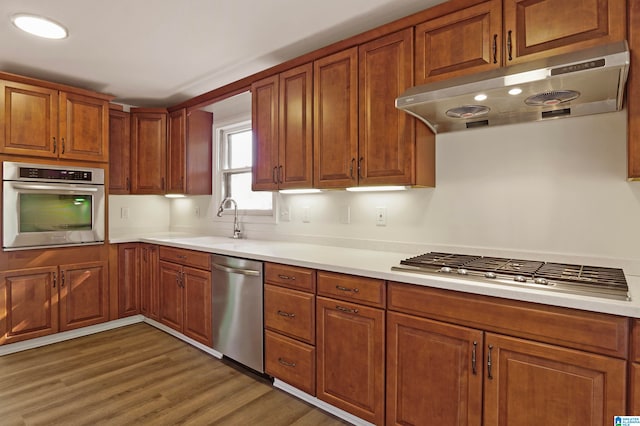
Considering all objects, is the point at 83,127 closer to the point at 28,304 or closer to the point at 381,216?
the point at 28,304

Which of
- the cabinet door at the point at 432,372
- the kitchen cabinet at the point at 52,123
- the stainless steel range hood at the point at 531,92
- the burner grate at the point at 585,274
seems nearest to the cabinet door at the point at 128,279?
the kitchen cabinet at the point at 52,123

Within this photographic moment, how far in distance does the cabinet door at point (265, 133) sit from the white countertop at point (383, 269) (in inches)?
22.3

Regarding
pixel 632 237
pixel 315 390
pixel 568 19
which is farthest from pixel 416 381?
pixel 568 19

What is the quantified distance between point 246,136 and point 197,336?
2041mm

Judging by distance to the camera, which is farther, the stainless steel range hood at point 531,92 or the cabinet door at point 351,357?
the cabinet door at point 351,357

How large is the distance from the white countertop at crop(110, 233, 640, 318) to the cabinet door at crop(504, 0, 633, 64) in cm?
108

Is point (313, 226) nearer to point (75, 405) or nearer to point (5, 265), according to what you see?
point (75, 405)

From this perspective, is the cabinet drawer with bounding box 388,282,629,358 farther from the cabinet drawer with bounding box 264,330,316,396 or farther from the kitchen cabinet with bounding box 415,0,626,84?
the kitchen cabinet with bounding box 415,0,626,84

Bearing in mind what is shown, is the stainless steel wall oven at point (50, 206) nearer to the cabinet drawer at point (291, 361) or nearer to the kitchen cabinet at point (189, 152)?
the kitchen cabinet at point (189, 152)

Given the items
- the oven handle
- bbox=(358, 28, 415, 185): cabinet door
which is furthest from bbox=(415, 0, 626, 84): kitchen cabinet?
the oven handle

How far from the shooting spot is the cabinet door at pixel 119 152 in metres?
3.76

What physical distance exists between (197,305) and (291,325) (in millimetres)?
1122

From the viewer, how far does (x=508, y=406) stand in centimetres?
144

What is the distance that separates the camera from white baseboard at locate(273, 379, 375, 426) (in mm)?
1990
